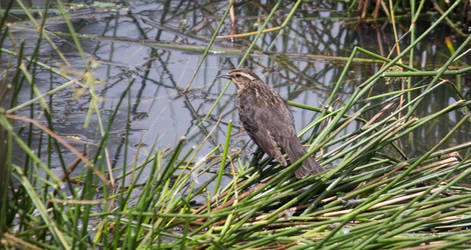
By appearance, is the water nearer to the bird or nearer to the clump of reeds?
the bird

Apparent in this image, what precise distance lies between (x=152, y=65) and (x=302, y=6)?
2.81m

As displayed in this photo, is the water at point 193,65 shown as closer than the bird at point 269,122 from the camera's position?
No

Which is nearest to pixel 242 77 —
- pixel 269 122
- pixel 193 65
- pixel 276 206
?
pixel 269 122

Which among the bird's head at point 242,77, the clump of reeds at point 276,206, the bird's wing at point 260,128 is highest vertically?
the bird's head at point 242,77

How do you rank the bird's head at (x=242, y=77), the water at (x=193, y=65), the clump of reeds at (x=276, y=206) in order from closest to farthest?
the clump of reeds at (x=276, y=206) < the bird's head at (x=242, y=77) < the water at (x=193, y=65)

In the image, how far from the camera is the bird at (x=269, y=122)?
12.4 feet

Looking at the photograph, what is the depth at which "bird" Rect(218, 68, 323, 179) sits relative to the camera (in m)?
3.79

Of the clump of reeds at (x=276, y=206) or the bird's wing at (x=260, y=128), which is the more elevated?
the bird's wing at (x=260, y=128)

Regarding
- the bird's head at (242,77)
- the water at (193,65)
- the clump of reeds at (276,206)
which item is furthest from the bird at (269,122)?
the water at (193,65)

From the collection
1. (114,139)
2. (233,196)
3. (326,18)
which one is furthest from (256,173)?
(326,18)

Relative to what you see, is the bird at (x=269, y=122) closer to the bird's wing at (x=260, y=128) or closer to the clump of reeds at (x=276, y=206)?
the bird's wing at (x=260, y=128)

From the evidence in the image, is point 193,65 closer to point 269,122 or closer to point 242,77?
point 242,77

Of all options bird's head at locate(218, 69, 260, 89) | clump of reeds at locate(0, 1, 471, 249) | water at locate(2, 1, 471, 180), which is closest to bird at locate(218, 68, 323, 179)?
A: bird's head at locate(218, 69, 260, 89)

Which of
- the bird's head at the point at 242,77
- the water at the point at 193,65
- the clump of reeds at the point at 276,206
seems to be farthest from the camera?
the water at the point at 193,65
